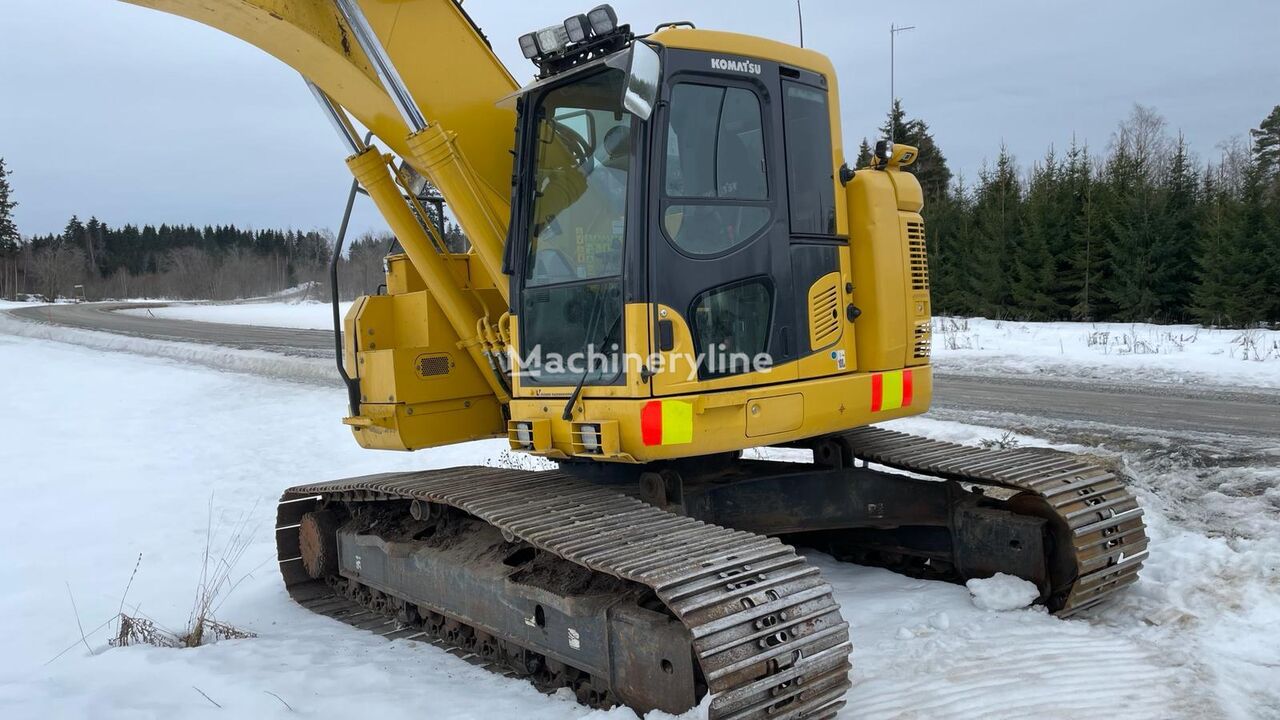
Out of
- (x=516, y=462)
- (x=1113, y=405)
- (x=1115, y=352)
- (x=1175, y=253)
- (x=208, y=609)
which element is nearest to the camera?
(x=208, y=609)

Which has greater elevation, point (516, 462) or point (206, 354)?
point (206, 354)

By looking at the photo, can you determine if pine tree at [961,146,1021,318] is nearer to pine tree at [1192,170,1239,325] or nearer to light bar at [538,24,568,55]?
pine tree at [1192,170,1239,325]

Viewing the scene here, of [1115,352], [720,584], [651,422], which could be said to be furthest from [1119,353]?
[720,584]

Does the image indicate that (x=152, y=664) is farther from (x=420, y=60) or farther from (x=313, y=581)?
(x=420, y=60)

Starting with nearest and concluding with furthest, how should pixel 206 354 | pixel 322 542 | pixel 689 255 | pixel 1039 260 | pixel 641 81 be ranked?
pixel 641 81
pixel 689 255
pixel 322 542
pixel 206 354
pixel 1039 260

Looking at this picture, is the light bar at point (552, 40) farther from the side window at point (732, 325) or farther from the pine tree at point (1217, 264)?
the pine tree at point (1217, 264)

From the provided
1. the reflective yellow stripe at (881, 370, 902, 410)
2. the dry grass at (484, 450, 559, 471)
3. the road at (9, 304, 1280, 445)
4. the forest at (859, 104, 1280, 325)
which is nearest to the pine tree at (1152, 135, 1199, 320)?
the forest at (859, 104, 1280, 325)

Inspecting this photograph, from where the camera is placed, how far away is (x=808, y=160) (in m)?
4.76

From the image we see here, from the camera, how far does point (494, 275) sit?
5133 millimetres

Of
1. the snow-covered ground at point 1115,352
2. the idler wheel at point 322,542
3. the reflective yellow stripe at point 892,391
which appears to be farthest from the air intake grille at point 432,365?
the snow-covered ground at point 1115,352

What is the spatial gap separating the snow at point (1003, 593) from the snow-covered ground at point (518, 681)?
6 cm

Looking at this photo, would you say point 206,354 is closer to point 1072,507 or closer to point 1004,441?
point 1004,441

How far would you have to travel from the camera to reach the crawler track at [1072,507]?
15.3 feet

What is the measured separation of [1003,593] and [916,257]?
6.27 ft
